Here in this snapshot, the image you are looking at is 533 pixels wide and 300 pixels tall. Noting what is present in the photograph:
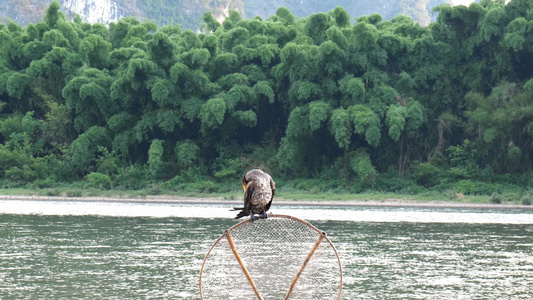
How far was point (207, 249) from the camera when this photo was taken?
22250 mm

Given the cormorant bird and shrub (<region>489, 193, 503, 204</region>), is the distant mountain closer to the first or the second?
shrub (<region>489, 193, 503, 204</region>)

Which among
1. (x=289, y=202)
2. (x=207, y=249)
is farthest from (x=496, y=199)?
(x=207, y=249)

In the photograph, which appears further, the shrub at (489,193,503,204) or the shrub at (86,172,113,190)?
the shrub at (86,172,113,190)

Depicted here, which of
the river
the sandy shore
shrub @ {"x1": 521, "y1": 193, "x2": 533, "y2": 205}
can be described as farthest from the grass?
the river

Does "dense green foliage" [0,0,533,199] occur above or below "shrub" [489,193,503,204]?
above

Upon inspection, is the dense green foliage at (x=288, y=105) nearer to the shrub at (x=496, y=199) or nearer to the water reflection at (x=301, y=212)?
the shrub at (x=496, y=199)

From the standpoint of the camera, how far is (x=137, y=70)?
1731 inches

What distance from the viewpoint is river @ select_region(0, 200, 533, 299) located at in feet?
52.7

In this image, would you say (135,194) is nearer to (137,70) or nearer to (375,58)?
(137,70)

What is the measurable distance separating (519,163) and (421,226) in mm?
13850

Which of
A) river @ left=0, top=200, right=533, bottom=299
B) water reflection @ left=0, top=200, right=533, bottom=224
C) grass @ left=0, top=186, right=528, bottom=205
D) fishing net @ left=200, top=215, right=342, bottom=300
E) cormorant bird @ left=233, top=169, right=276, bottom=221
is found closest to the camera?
cormorant bird @ left=233, top=169, right=276, bottom=221

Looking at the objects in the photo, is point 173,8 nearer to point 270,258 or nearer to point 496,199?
point 496,199

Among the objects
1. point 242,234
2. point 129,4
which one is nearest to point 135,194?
point 242,234

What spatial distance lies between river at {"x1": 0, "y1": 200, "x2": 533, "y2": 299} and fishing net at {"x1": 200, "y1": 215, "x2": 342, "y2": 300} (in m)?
5.36
